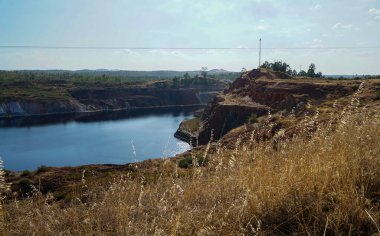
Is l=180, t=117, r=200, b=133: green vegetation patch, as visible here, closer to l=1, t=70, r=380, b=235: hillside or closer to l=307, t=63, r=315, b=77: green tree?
l=307, t=63, r=315, b=77: green tree

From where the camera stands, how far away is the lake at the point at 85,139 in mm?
49500

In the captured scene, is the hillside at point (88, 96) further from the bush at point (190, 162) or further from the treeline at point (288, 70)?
the bush at point (190, 162)

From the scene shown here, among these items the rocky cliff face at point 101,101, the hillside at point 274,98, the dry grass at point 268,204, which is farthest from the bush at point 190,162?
the rocky cliff face at point 101,101

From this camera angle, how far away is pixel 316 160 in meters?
3.50

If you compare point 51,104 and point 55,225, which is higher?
point 55,225

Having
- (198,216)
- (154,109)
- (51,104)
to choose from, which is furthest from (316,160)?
(154,109)

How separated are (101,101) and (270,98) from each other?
7253 cm

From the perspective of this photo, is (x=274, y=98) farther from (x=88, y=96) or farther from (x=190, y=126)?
(x=88, y=96)

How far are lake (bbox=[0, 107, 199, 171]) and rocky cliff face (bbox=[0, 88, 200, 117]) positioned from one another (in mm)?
6179

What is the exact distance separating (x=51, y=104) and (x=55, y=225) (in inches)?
3982

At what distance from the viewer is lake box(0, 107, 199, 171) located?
49500 mm

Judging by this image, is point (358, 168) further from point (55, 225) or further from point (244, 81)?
point (244, 81)

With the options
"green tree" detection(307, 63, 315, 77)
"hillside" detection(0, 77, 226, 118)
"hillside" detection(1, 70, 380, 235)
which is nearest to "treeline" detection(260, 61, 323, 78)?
"green tree" detection(307, 63, 315, 77)

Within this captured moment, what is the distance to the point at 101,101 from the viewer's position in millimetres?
111188
